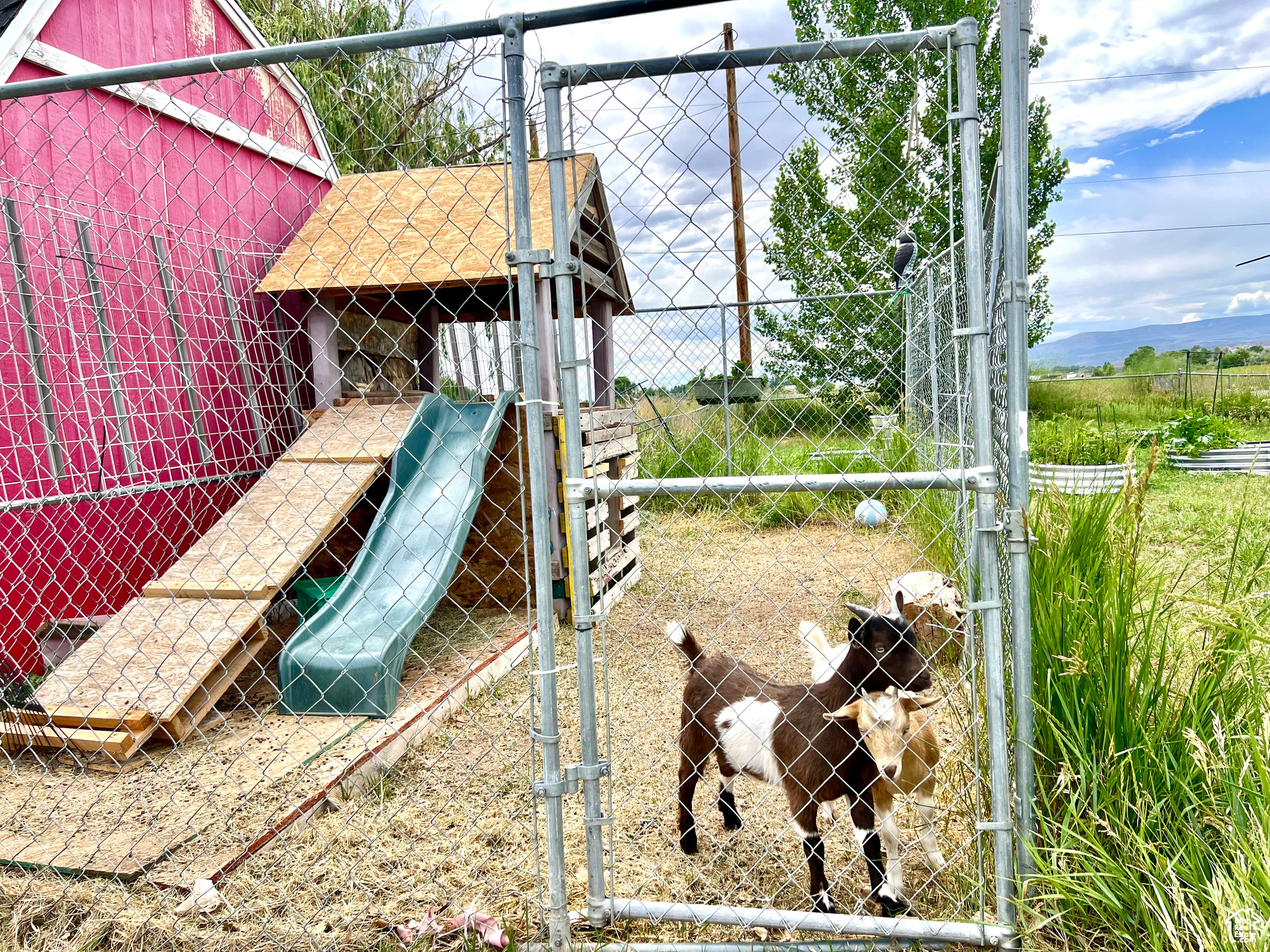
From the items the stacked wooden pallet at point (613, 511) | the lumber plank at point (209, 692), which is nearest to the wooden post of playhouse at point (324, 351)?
the stacked wooden pallet at point (613, 511)

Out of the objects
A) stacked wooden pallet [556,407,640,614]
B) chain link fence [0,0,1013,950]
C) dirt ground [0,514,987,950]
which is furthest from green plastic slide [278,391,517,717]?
stacked wooden pallet [556,407,640,614]

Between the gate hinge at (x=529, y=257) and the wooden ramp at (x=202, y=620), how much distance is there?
8.10 ft

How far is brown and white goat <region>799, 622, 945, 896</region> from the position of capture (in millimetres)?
1972

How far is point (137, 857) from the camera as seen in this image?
2.51 metres

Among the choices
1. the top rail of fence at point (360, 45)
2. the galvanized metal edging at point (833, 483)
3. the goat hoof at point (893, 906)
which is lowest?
the goat hoof at point (893, 906)

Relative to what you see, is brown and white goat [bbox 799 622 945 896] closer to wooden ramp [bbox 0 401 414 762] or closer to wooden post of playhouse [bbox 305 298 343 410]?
wooden ramp [bbox 0 401 414 762]

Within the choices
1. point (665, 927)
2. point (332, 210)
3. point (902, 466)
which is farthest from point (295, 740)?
point (902, 466)

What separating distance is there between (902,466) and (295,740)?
5.83m

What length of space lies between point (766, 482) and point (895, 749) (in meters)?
0.85

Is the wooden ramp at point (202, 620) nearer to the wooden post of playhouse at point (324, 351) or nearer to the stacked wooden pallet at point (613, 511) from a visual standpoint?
the wooden post of playhouse at point (324, 351)

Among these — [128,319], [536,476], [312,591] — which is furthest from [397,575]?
[536,476]

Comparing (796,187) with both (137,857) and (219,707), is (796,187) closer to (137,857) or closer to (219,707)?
(137,857)

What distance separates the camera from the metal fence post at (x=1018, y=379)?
5.65 feet

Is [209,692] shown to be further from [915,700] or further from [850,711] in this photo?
[915,700]
